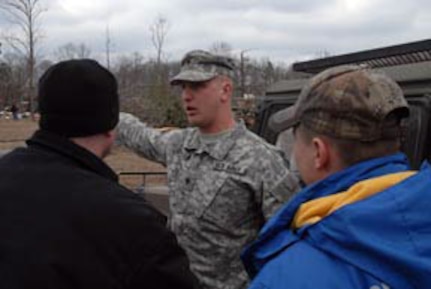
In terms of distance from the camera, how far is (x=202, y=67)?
339 cm

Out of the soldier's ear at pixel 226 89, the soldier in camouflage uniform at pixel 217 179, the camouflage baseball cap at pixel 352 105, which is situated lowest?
the soldier in camouflage uniform at pixel 217 179

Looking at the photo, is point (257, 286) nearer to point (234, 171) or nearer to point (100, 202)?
point (100, 202)

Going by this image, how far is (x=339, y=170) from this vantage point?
175 centimetres

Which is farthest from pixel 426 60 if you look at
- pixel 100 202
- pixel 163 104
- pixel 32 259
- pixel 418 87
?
pixel 163 104

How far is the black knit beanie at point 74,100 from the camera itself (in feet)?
7.33

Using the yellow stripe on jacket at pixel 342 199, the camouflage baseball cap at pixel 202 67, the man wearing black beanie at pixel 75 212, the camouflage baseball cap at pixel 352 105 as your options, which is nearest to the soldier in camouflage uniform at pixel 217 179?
the camouflage baseball cap at pixel 202 67

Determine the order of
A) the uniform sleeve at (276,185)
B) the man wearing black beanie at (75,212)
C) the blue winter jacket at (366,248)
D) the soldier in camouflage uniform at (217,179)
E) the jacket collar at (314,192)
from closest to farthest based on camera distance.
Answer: the blue winter jacket at (366,248) → the jacket collar at (314,192) → the man wearing black beanie at (75,212) → the uniform sleeve at (276,185) → the soldier in camouflage uniform at (217,179)

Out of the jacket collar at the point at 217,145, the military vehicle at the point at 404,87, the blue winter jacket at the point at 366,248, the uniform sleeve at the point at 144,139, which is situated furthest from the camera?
the uniform sleeve at the point at 144,139

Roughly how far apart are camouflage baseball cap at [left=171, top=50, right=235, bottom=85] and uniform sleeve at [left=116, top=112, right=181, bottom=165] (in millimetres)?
342

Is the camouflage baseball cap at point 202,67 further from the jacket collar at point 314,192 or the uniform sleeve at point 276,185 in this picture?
the jacket collar at point 314,192

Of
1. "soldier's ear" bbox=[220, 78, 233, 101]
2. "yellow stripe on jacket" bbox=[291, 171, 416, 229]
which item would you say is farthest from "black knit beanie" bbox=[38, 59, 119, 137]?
"soldier's ear" bbox=[220, 78, 233, 101]

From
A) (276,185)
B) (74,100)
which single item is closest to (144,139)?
(276,185)

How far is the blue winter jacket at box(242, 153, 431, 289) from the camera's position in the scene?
153cm

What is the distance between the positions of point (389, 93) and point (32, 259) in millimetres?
1031
